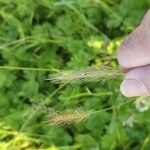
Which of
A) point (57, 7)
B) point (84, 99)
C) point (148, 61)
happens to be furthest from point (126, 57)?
point (57, 7)

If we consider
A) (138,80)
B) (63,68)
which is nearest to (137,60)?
(138,80)

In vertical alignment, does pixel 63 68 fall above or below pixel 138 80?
below

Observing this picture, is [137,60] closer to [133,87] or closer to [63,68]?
[133,87]

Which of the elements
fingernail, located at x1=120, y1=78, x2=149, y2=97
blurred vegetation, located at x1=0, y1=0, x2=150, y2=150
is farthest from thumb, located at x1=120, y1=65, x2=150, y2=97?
blurred vegetation, located at x1=0, y1=0, x2=150, y2=150

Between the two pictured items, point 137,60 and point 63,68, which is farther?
point 63,68

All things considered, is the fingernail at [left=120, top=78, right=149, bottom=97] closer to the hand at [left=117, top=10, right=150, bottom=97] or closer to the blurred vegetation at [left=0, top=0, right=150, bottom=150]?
the hand at [left=117, top=10, right=150, bottom=97]

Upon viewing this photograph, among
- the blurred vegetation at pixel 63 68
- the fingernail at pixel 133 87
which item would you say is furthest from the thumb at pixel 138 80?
the blurred vegetation at pixel 63 68
